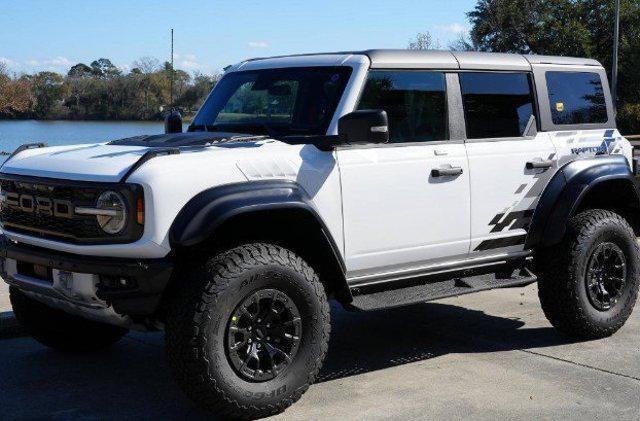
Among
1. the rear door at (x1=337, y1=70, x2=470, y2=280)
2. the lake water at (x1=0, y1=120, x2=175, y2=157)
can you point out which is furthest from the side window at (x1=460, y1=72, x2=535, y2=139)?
the lake water at (x1=0, y1=120, x2=175, y2=157)

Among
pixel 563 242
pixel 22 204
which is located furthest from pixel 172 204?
pixel 563 242

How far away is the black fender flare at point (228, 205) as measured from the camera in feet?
14.7

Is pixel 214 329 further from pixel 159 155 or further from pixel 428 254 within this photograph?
pixel 428 254

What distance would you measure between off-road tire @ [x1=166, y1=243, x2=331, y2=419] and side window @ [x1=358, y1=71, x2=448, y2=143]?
1.13m

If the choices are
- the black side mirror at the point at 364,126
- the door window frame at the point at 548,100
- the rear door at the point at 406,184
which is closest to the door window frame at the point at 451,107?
the rear door at the point at 406,184

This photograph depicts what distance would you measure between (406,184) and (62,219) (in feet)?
6.29

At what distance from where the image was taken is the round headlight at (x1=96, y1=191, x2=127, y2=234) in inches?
178

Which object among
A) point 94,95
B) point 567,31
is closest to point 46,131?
point 94,95

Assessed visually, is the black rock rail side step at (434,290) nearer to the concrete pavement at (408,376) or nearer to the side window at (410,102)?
the concrete pavement at (408,376)

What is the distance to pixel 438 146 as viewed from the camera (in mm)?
5637

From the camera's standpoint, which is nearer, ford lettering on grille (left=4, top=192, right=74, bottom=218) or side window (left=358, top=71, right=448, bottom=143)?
ford lettering on grille (left=4, top=192, right=74, bottom=218)

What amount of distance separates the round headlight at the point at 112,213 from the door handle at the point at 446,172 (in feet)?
6.26

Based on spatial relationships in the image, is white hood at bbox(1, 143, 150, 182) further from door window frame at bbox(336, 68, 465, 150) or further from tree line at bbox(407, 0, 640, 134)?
tree line at bbox(407, 0, 640, 134)

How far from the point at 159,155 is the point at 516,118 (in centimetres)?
262
